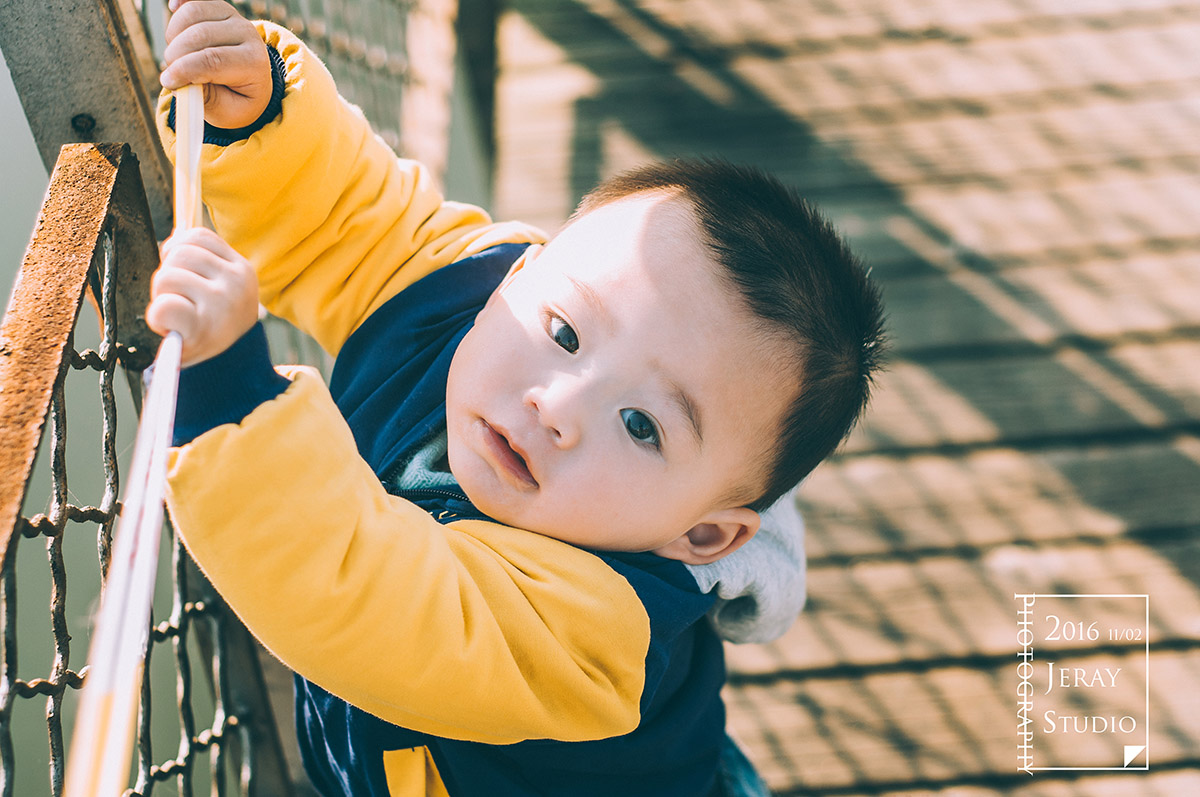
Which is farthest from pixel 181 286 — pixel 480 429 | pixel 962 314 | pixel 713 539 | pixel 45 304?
pixel 962 314

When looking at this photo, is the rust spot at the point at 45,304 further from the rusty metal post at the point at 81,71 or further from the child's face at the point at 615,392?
the child's face at the point at 615,392

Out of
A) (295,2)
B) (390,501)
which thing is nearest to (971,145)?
(295,2)

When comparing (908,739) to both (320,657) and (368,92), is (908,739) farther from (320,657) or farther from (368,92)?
(368,92)

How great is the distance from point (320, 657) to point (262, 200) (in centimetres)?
39

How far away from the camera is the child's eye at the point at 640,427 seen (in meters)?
0.68

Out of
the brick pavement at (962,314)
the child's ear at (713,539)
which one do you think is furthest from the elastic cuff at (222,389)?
the brick pavement at (962,314)

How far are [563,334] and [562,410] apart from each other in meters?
0.06

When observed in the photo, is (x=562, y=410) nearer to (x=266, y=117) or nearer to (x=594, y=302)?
(x=594, y=302)

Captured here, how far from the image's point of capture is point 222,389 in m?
0.47

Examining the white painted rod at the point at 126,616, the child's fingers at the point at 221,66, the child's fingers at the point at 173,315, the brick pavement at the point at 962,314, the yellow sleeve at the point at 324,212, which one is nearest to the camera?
the white painted rod at the point at 126,616

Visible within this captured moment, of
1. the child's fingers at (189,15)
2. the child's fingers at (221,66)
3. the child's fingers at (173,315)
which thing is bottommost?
the child's fingers at (173,315)

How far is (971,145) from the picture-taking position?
1.83 m

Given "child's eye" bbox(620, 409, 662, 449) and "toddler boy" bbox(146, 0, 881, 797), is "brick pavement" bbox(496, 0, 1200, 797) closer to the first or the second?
"toddler boy" bbox(146, 0, 881, 797)

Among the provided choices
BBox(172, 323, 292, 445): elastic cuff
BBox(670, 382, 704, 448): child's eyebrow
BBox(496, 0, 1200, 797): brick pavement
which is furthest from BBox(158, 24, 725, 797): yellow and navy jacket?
BBox(496, 0, 1200, 797): brick pavement
